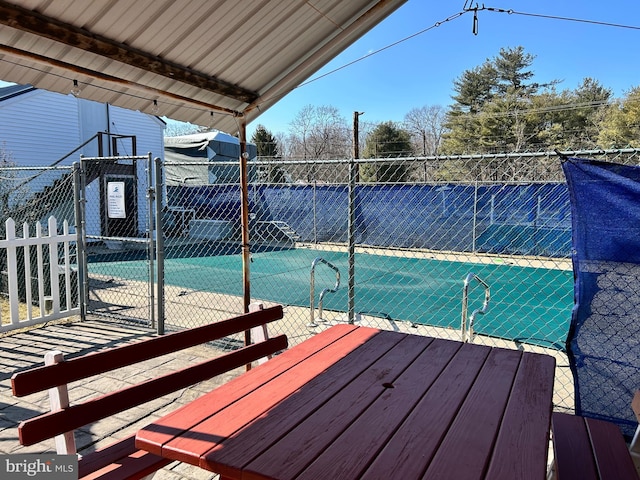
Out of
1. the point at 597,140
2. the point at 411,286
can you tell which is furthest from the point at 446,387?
the point at 597,140

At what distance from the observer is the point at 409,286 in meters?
9.63

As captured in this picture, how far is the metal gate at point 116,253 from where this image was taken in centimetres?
500

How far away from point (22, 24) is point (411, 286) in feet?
→ 28.2

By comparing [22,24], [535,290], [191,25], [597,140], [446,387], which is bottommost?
Answer: [535,290]

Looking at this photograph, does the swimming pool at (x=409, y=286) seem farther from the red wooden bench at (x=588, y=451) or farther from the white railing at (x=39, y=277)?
the red wooden bench at (x=588, y=451)

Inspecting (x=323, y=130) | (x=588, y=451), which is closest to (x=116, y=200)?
(x=588, y=451)

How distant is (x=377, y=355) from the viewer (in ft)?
7.51

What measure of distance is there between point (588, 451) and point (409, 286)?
7.72 metres

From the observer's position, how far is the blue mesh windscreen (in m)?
2.61

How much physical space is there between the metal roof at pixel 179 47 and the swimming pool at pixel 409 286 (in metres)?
4.00

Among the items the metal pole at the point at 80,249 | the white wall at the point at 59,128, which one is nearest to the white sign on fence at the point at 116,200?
the metal pole at the point at 80,249

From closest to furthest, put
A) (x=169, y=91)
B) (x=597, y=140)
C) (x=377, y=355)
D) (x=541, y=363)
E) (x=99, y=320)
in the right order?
(x=541, y=363), (x=377, y=355), (x=169, y=91), (x=99, y=320), (x=597, y=140)

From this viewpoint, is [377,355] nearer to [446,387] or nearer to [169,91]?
[446,387]

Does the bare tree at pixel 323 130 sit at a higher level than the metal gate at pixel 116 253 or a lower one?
higher
